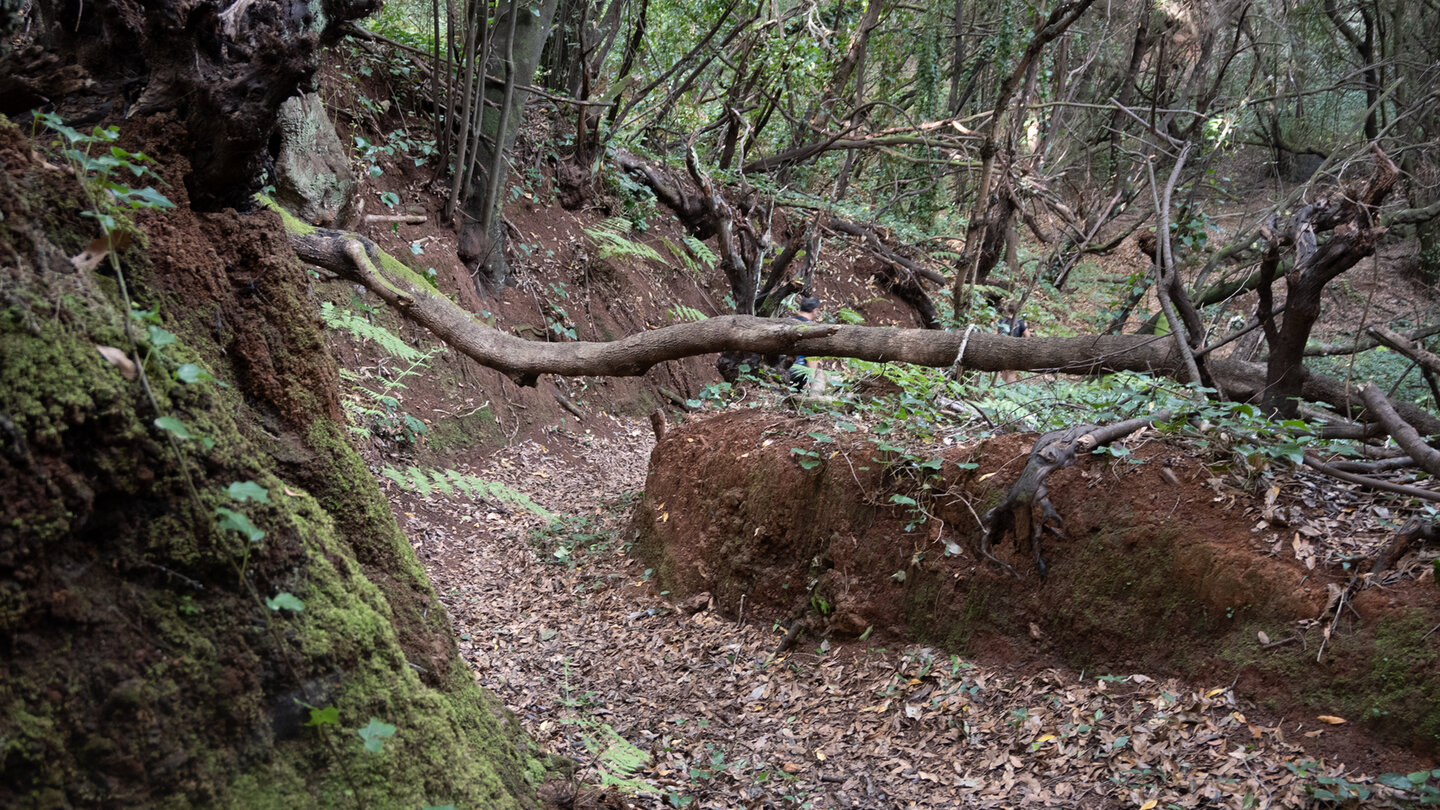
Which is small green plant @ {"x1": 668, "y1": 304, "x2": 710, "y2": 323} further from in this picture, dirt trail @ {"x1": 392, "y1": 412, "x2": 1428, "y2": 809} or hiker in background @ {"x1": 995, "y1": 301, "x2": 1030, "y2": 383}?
dirt trail @ {"x1": 392, "y1": 412, "x2": 1428, "y2": 809}

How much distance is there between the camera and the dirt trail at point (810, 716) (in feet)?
11.4

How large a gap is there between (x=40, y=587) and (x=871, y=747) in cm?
378

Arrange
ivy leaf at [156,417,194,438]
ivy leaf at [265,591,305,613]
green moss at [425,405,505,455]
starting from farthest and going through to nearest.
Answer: green moss at [425,405,505,455]
ivy leaf at [265,591,305,613]
ivy leaf at [156,417,194,438]

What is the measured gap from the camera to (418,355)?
21.4 feet

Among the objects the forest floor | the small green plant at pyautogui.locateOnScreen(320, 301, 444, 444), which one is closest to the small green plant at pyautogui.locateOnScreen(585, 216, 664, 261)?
the forest floor

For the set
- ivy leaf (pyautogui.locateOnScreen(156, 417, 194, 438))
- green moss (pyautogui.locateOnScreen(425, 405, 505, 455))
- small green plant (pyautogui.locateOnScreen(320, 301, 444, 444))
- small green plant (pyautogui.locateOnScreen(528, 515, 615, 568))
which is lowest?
small green plant (pyautogui.locateOnScreen(528, 515, 615, 568))

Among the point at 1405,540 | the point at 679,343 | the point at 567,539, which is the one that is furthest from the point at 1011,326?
the point at 679,343

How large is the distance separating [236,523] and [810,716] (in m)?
3.65

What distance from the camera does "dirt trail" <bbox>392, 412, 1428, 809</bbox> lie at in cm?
347

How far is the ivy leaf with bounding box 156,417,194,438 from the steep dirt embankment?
413 cm

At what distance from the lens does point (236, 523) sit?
4.88ft

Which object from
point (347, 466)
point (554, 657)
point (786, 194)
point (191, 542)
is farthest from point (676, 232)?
point (191, 542)

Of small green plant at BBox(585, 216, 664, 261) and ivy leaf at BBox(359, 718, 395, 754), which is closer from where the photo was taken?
ivy leaf at BBox(359, 718, 395, 754)

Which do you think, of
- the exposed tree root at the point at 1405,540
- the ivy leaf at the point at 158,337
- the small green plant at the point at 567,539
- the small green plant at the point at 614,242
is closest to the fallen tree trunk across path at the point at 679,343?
the exposed tree root at the point at 1405,540
